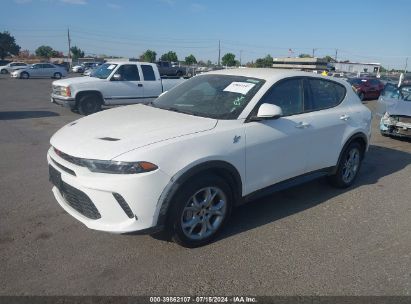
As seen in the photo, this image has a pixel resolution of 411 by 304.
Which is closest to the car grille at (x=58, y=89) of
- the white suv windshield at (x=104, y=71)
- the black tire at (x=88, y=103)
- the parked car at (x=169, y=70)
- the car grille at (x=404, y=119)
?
the black tire at (x=88, y=103)

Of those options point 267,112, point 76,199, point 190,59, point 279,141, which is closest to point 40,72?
point 76,199

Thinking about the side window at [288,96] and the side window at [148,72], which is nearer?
the side window at [288,96]

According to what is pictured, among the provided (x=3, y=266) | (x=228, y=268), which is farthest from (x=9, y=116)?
(x=228, y=268)

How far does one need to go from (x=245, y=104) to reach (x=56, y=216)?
2.50 metres

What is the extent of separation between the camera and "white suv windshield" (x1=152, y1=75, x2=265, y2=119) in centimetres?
392

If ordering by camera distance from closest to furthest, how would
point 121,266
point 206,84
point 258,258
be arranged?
point 121,266 < point 258,258 < point 206,84

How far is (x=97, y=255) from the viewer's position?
339 centimetres

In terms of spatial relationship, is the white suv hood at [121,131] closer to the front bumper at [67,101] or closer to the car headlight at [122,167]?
the car headlight at [122,167]

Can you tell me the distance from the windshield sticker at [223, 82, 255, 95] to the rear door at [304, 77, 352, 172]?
892 mm

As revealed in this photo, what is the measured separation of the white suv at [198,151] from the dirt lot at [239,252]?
0.36 meters

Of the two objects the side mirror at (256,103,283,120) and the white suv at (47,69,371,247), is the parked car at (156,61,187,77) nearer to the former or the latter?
the white suv at (47,69,371,247)

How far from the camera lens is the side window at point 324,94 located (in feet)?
15.4

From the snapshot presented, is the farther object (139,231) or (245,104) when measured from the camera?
(245,104)

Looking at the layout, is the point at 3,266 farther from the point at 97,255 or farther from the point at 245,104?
the point at 245,104
